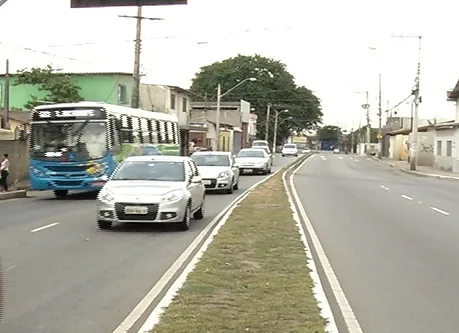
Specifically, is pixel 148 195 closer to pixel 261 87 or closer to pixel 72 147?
pixel 72 147

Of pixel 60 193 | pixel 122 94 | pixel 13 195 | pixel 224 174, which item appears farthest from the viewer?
pixel 122 94

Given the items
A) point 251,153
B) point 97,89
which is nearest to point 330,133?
point 97,89

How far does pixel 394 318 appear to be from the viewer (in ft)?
25.2

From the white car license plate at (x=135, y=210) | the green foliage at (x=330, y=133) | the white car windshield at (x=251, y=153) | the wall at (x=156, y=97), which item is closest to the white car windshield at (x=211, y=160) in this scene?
the white car license plate at (x=135, y=210)

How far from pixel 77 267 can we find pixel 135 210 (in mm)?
4301

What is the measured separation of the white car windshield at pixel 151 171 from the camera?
53.3 feet

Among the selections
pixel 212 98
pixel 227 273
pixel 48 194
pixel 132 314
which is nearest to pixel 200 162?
pixel 48 194

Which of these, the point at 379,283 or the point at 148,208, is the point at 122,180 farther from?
the point at 379,283

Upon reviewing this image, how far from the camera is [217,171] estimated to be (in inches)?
1075

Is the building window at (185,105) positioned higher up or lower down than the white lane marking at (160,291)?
higher up

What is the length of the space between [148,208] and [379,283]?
20.7 feet

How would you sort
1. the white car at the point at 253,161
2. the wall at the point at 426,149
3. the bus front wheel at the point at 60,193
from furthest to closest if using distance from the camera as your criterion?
the wall at the point at 426,149, the white car at the point at 253,161, the bus front wheel at the point at 60,193

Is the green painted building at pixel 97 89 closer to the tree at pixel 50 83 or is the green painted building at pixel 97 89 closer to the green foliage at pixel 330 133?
the tree at pixel 50 83

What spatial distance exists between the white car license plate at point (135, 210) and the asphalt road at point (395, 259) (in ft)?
11.1
